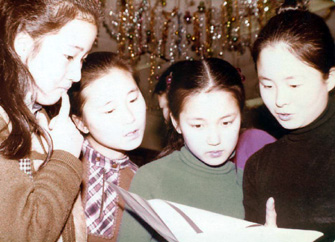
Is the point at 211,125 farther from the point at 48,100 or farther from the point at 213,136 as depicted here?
the point at 48,100

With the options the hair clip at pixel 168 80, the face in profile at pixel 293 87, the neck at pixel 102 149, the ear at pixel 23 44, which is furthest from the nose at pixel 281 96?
the ear at pixel 23 44

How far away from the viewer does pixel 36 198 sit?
461mm

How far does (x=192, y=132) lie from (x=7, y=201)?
0.32 meters

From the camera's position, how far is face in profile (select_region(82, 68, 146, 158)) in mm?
606

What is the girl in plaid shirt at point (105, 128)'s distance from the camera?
1.98 ft

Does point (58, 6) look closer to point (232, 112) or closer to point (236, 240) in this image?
point (232, 112)

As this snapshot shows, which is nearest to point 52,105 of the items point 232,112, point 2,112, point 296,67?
point 2,112

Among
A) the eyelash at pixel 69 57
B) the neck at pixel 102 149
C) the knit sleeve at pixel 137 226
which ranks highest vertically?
the eyelash at pixel 69 57

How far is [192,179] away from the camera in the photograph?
24.8 inches

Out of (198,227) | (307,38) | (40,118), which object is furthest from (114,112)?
(307,38)

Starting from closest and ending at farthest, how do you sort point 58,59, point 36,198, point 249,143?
point 36,198 < point 58,59 < point 249,143

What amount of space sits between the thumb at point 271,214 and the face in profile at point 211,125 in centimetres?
11

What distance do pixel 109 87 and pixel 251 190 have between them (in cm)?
32

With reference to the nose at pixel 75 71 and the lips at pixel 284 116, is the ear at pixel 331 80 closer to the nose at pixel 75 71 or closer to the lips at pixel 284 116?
the lips at pixel 284 116
